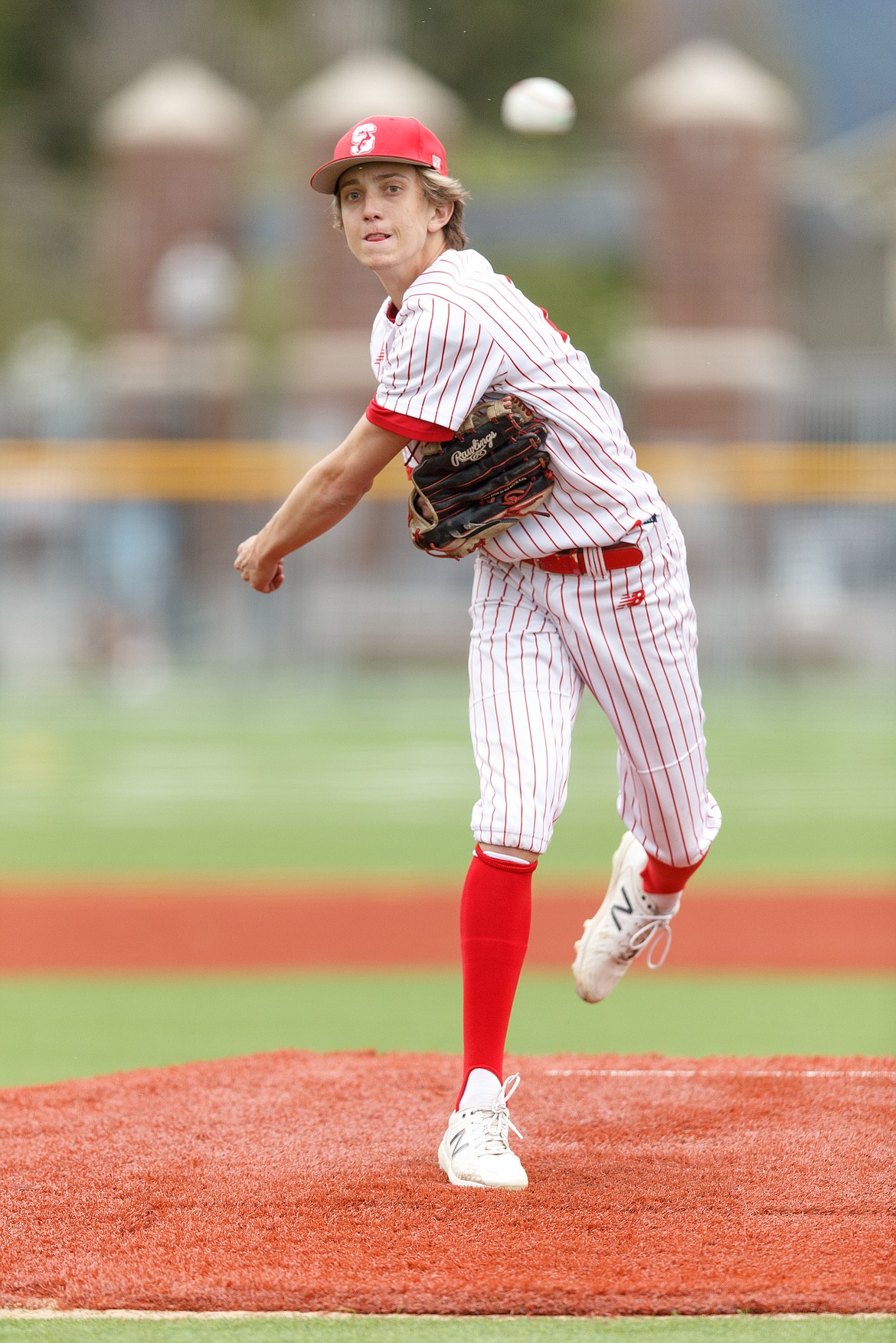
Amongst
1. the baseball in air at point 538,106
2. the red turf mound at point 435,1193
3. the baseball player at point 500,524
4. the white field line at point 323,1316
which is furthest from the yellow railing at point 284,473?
the white field line at point 323,1316

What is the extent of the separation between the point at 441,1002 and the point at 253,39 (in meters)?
32.4

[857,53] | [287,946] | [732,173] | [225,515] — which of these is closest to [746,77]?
[732,173]

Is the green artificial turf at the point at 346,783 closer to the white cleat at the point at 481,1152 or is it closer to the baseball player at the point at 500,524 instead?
the baseball player at the point at 500,524

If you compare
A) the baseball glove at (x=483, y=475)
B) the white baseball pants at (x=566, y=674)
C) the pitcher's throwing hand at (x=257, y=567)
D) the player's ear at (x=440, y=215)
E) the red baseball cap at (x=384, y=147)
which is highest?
the red baseball cap at (x=384, y=147)

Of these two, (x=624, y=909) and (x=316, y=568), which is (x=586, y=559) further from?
(x=316, y=568)

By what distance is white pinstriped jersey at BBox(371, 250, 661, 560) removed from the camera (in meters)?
3.10

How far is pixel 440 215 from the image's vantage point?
10.8 ft

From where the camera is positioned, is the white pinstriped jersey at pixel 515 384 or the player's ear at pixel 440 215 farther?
the player's ear at pixel 440 215

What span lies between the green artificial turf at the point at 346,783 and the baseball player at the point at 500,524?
4513mm

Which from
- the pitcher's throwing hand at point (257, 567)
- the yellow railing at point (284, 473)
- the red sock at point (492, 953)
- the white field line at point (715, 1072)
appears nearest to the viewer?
the red sock at point (492, 953)

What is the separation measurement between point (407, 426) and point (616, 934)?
1.27 meters

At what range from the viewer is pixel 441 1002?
5.32m

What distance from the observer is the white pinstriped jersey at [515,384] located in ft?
10.2

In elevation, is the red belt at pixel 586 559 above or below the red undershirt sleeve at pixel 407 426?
below
